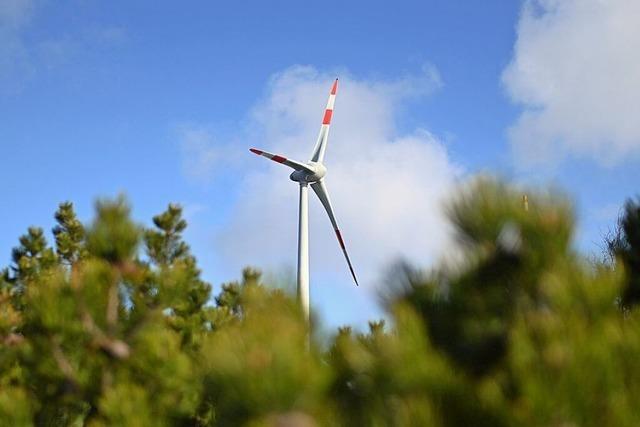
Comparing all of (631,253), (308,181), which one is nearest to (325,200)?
(308,181)

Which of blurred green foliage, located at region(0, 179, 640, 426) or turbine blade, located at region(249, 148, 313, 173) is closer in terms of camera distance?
blurred green foliage, located at region(0, 179, 640, 426)

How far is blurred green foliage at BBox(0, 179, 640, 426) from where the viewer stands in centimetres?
374

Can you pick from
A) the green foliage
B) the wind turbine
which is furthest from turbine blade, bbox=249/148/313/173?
the green foliage

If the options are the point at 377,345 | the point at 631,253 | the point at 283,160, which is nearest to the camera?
the point at 377,345

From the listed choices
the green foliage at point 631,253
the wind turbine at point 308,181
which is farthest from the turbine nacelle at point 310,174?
the green foliage at point 631,253

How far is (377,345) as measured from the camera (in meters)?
4.32

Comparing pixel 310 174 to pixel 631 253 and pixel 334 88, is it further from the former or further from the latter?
pixel 631 253

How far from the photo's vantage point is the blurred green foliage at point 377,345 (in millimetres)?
3742

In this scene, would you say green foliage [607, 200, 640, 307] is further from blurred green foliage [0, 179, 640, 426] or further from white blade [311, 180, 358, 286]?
white blade [311, 180, 358, 286]

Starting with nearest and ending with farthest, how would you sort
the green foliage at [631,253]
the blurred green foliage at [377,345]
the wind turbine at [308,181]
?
the blurred green foliage at [377,345] → the green foliage at [631,253] → the wind turbine at [308,181]

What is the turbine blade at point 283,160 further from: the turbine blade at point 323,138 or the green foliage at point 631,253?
the green foliage at point 631,253

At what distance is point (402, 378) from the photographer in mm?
4117

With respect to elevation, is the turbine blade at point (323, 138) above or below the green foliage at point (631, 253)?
above

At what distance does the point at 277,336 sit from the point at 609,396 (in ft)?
5.85
